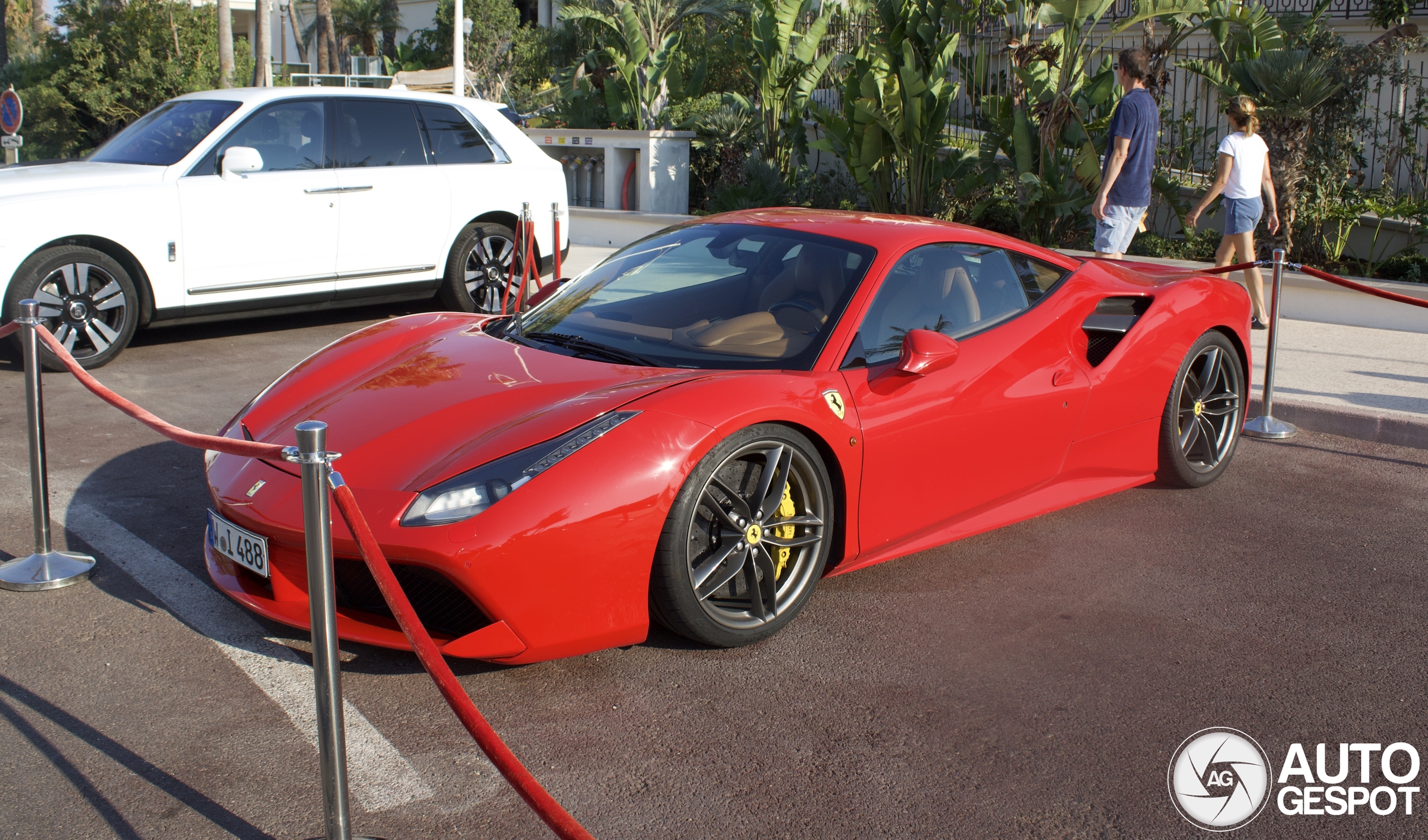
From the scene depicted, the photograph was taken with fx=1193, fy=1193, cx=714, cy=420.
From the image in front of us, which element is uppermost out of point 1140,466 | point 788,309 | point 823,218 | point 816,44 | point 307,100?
point 816,44

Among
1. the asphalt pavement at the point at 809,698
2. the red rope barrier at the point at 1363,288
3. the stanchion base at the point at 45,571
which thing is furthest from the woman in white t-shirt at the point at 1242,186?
the stanchion base at the point at 45,571

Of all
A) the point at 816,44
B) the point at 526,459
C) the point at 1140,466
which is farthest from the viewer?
the point at 816,44

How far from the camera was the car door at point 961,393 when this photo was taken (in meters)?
3.94

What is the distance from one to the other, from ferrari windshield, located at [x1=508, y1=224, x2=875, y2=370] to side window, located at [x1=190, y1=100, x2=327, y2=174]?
164 inches

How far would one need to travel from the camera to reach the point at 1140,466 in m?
5.05

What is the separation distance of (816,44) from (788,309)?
1104 cm

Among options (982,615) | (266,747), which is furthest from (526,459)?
(982,615)

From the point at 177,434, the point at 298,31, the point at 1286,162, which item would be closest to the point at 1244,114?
the point at 1286,162

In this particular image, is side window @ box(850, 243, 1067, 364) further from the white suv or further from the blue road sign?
the blue road sign

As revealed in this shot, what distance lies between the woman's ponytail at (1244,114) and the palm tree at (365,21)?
40.1m

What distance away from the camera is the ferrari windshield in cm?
407

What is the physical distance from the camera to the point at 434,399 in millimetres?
3781

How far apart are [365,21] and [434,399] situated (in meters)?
44.2

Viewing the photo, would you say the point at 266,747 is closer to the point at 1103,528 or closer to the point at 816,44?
the point at 1103,528
